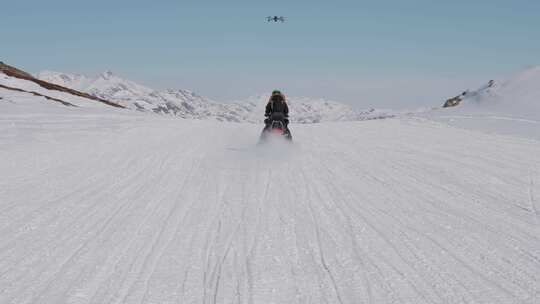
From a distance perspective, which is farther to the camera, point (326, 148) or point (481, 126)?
point (481, 126)

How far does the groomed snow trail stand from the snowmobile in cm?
245

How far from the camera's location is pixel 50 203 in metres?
7.86

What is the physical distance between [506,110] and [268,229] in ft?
92.0

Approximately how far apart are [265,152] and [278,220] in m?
7.67

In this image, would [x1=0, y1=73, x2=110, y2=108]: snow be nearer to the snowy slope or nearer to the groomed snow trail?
the snowy slope

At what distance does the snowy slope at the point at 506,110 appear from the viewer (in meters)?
22.3

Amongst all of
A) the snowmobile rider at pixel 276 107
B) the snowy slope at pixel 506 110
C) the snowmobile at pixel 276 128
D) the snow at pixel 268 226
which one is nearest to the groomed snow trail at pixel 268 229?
the snow at pixel 268 226

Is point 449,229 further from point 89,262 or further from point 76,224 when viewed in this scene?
point 76,224

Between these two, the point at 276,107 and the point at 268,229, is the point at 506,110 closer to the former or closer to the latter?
the point at 276,107

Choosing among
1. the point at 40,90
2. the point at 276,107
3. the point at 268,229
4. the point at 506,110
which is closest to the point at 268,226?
the point at 268,229

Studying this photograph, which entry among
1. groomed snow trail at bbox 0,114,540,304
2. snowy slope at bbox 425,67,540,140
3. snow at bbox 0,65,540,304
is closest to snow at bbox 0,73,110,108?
snowy slope at bbox 425,67,540,140

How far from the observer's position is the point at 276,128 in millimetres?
15875

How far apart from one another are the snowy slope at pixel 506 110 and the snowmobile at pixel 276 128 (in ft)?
31.0

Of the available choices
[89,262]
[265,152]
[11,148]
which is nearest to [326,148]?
[265,152]
